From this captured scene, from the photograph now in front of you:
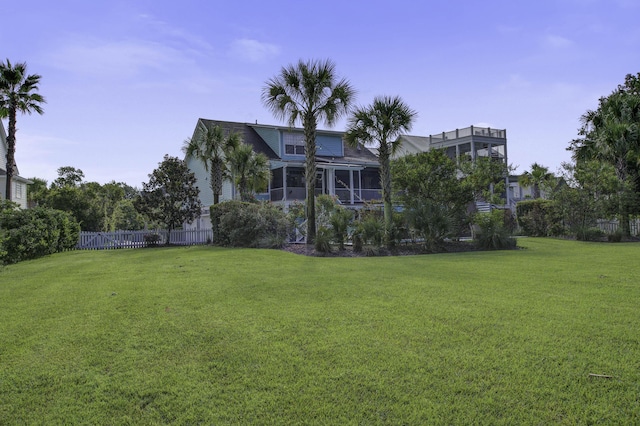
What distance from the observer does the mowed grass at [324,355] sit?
124 inches

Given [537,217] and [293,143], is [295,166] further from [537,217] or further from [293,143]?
[537,217]

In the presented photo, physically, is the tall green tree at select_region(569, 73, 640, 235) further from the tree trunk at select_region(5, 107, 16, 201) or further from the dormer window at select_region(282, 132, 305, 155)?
the tree trunk at select_region(5, 107, 16, 201)

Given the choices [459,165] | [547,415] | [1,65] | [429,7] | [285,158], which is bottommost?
[547,415]

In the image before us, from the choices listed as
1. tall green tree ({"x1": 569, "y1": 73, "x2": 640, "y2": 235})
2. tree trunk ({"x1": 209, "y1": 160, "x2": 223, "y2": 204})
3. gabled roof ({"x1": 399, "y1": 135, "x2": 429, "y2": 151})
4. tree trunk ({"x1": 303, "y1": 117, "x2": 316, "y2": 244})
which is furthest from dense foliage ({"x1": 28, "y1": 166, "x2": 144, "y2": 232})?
tall green tree ({"x1": 569, "y1": 73, "x2": 640, "y2": 235})

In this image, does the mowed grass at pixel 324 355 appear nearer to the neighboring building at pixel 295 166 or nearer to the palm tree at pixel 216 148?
the palm tree at pixel 216 148

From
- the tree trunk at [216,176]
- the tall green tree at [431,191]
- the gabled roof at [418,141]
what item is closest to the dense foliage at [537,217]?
the tall green tree at [431,191]

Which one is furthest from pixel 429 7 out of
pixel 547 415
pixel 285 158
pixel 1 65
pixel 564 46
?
pixel 1 65

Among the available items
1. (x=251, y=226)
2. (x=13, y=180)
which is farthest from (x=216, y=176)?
(x=13, y=180)

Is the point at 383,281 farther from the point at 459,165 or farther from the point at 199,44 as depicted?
the point at 459,165

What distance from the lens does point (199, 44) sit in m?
13.4

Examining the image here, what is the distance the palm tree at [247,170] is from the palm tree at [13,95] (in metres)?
10.1

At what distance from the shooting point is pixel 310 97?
1770cm

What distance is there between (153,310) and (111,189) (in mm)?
39538

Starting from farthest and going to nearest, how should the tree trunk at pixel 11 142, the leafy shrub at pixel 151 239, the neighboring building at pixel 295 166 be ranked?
the neighboring building at pixel 295 166 → the leafy shrub at pixel 151 239 → the tree trunk at pixel 11 142
